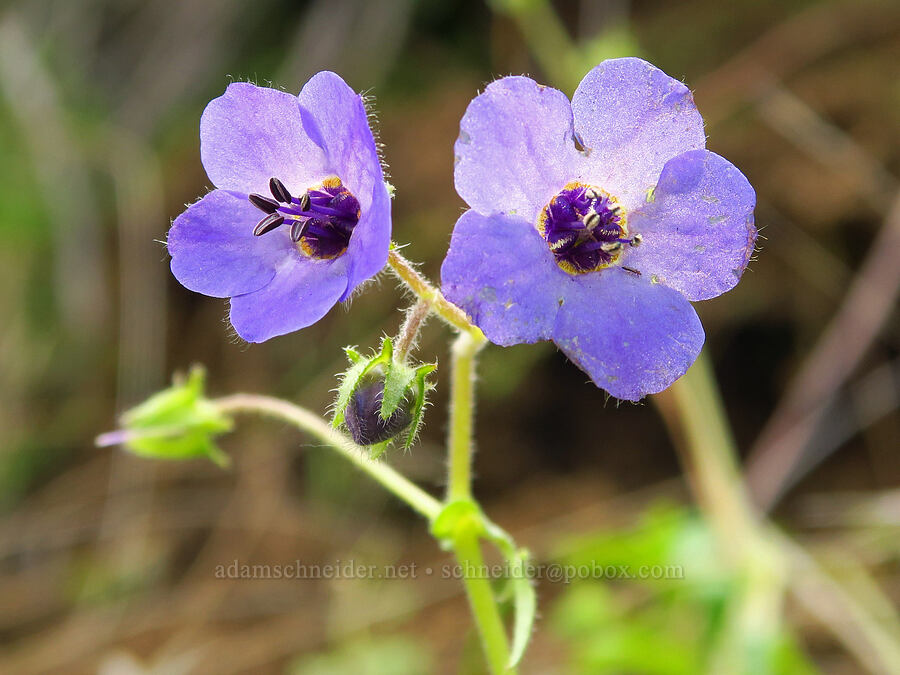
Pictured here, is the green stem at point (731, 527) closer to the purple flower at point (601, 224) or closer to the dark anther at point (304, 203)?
the purple flower at point (601, 224)

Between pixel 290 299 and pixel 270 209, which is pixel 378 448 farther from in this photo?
pixel 270 209

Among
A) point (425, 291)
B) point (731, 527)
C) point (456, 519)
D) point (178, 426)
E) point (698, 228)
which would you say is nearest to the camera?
point (698, 228)

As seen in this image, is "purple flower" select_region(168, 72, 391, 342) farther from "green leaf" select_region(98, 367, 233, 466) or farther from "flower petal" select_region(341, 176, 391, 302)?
"green leaf" select_region(98, 367, 233, 466)

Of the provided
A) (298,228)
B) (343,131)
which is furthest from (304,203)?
(343,131)

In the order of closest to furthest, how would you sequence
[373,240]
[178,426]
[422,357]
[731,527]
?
1. [373,240]
2. [178,426]
3. [731,527]
4. [422,357]

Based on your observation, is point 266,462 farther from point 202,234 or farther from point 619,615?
point 202,234

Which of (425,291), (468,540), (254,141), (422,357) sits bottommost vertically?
(468,540)

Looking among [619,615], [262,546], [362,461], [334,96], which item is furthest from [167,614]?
[334,96]
